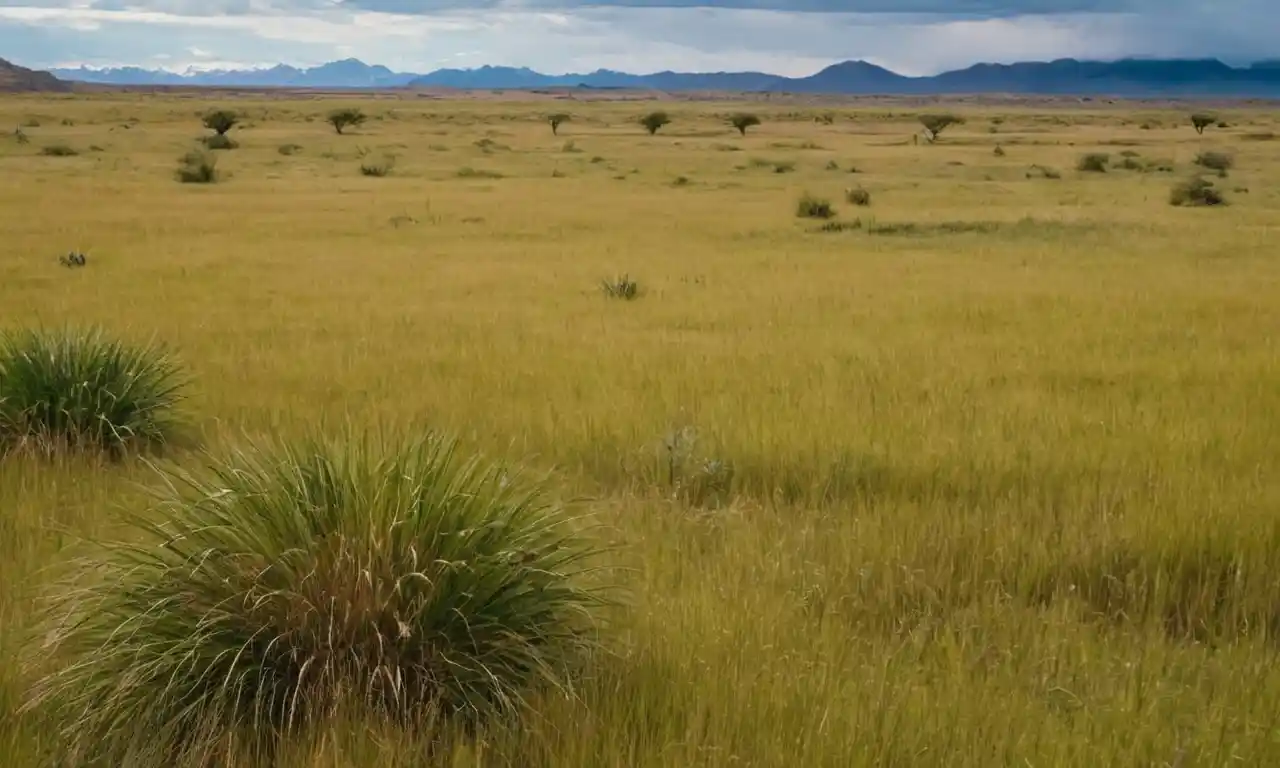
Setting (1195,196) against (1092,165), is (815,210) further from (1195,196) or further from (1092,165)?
(1092,165)

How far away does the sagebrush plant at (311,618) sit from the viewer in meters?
3.83

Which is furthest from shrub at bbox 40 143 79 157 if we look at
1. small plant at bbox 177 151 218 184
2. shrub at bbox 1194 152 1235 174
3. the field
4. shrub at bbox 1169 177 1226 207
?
shrub at bbox 1194 152 1235 174

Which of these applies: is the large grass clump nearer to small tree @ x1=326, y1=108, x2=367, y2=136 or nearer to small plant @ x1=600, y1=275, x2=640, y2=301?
small plant @ x1=600, y1=275, x2=640, y2=301

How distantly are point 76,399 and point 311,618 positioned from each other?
169 inches

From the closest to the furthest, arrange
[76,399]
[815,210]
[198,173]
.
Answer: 1. [76,399]
2. [815,210]
3. [198,173]

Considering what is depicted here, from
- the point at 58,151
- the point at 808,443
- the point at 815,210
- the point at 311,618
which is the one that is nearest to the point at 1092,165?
the point at 815,210

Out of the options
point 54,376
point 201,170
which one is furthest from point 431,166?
point 54,376

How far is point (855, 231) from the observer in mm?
25281

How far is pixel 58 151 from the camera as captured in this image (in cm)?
4719

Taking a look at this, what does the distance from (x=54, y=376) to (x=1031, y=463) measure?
6.15 metres

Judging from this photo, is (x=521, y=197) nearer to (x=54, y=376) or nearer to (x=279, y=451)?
(x=54, y=376)

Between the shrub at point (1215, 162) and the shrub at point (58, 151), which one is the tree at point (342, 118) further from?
the shrub at point (1215, 162)

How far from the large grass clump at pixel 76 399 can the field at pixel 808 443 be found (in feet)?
1.41

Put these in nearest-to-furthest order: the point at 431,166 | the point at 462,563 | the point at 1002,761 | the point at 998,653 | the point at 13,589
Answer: the point at 1002,761, the point at 462,563, the point at 998,653, the point at 13,589, the point at 431,166
